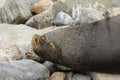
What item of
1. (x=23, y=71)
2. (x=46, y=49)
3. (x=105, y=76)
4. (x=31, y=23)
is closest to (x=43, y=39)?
(x=46, y=49)

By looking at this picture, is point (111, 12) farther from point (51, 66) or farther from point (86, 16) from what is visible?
point (51, 66)

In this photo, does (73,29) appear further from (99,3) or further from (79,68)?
(99,3)

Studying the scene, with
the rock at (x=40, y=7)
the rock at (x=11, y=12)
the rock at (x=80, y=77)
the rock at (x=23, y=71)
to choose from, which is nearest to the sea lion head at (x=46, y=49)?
the rock at (x=23, y=71)

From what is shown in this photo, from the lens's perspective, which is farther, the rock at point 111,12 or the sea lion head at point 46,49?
the rock at point 111,12

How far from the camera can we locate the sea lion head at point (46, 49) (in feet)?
14.1

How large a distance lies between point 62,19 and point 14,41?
109cm

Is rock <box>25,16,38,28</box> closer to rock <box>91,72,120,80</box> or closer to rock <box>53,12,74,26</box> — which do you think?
rock <box>53,12,74,26</box>

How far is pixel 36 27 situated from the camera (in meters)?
6.37

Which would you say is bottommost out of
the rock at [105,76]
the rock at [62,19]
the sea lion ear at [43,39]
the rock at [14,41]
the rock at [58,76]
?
the rock at [58,76]

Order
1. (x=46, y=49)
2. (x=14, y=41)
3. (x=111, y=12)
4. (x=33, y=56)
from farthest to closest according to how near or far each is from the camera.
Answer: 1. (x=111, y=12)
2. (x=14, y=41)
3. (x=33, y=56)
4. (x=46, y=49)

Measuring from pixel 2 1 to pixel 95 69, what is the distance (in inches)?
112

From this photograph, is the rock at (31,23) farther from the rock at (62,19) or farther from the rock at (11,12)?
the rock at (62,19)

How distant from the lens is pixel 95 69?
4277 millimetres

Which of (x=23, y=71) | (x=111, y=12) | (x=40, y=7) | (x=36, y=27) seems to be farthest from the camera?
(x=40, y=7)
